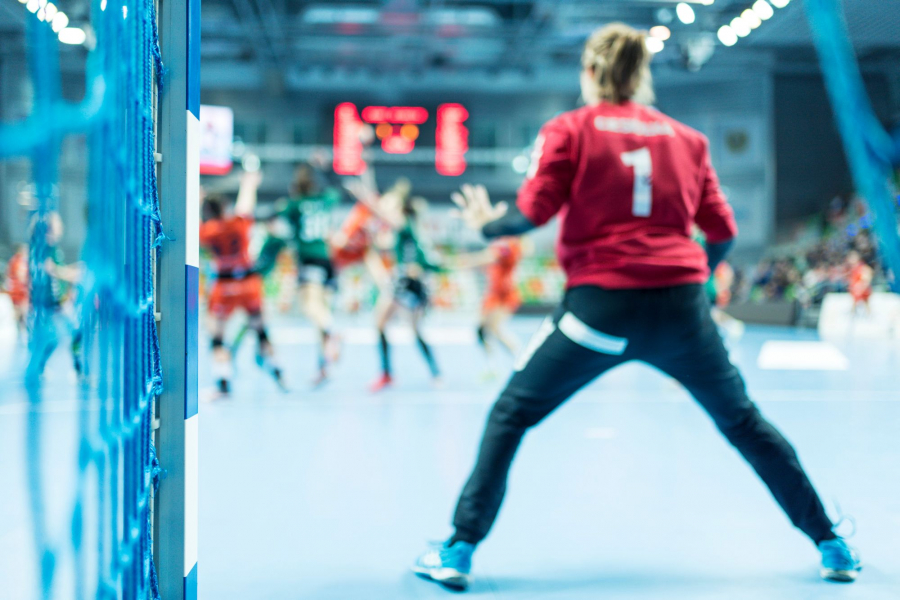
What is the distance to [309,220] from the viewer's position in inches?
228

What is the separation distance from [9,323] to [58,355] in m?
4.87

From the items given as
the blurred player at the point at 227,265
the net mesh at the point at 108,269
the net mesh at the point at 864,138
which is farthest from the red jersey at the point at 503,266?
the net mesh at the point at 864,138

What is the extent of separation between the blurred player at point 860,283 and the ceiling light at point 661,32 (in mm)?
5611

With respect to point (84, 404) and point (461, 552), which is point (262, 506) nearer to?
point (461, 552)

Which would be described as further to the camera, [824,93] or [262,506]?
[824,93]

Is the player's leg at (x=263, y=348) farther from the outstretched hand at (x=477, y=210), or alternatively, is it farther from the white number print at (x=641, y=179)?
the white number print at (x=641, y=179)

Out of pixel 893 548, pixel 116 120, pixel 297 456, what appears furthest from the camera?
pixel 297 456

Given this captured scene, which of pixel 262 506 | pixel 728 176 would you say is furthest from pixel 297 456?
pixel 728 176

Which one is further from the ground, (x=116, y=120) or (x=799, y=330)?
(x=116, y=120)

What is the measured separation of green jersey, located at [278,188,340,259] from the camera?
5.67 meters

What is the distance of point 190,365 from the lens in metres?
1.50

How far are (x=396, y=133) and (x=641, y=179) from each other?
17645 millimetres

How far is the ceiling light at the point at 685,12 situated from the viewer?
13.7m

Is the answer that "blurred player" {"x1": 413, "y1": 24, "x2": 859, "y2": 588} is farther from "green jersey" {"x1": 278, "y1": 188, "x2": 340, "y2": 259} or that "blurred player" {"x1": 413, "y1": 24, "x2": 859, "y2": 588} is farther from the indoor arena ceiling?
the indoor arena ceiling
